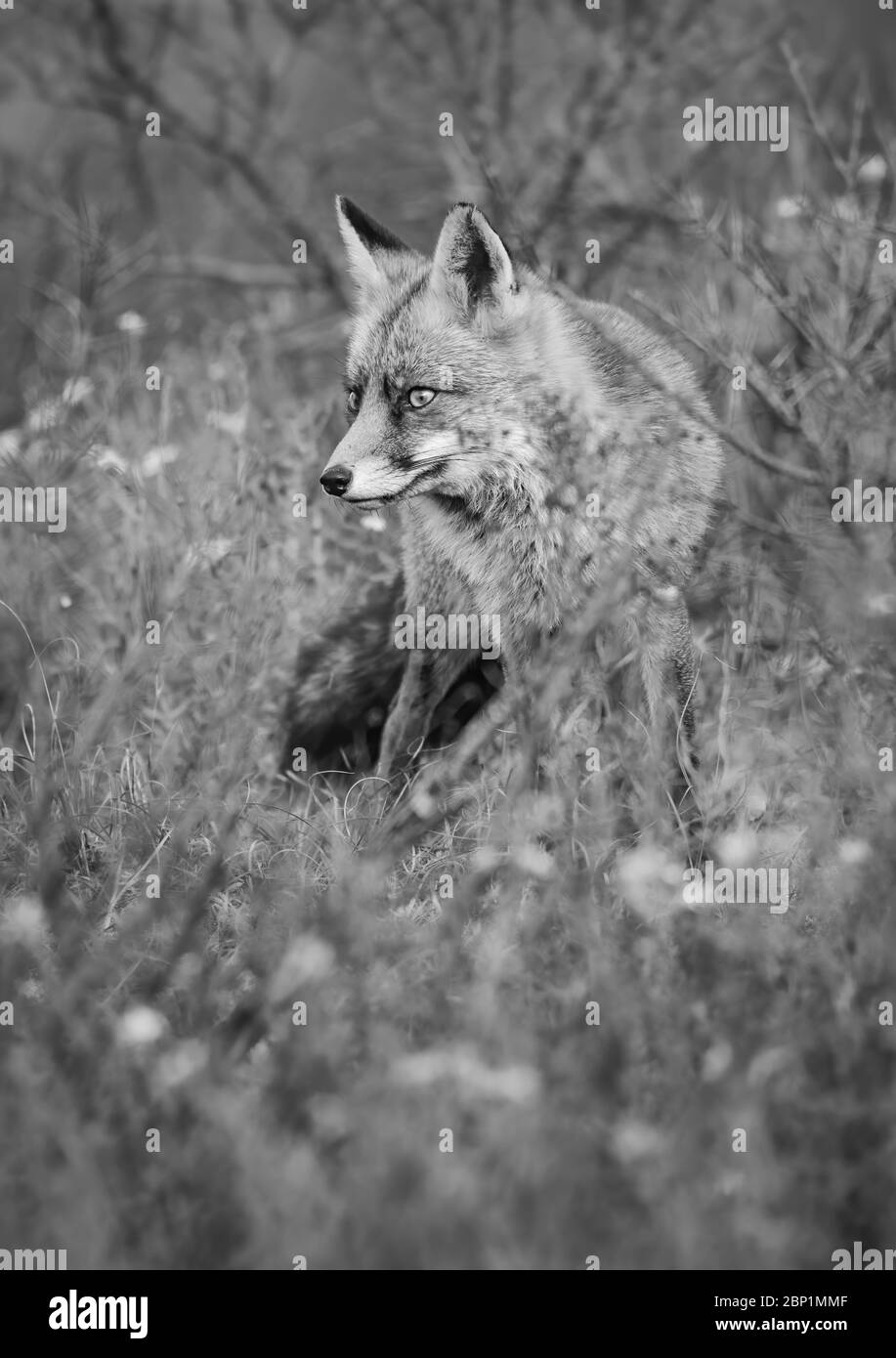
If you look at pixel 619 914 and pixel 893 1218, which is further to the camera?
pixel 619 914

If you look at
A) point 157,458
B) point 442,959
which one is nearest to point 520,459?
point 442,959

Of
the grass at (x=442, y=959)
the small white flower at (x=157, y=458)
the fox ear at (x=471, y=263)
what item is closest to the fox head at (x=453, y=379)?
the fox ear at (x=471, y=263)

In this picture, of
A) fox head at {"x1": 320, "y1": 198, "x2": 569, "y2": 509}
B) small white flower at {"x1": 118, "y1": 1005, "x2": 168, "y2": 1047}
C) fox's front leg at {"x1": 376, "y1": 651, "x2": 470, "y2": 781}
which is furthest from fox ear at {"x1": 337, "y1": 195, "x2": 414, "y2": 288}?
small white flower at {"x1": 118, "y1": 1005, "x2": 168, "y2": 1047}

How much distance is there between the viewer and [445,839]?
406 cm

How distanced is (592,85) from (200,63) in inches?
107

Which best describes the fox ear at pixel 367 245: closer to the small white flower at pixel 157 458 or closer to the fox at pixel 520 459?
the fox at pixel 520 459

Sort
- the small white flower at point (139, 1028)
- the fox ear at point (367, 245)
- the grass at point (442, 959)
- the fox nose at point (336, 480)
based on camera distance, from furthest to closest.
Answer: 1. the fox ear at point (367, 245)
2. the fox nose at point (336, 480)
3. the small white flower at point (139, 1028)
4. the grass at point (442, 959)

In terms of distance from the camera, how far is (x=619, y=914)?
340 centimetres

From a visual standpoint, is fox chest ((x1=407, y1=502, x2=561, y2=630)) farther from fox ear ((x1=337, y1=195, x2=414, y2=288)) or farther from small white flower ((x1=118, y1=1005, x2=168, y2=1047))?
small white flower ((x1=118, y1=1005, x2=168, y2=1047))

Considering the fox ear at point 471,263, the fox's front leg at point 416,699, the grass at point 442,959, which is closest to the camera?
the grass at point 442,959

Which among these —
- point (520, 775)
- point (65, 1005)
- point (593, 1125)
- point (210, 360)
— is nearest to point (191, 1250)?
point (65, 1005)

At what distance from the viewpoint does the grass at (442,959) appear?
7.86ft

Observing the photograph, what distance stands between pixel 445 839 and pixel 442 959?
90cm

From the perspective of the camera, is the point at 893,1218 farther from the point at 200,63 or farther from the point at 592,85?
the point at 200,63
